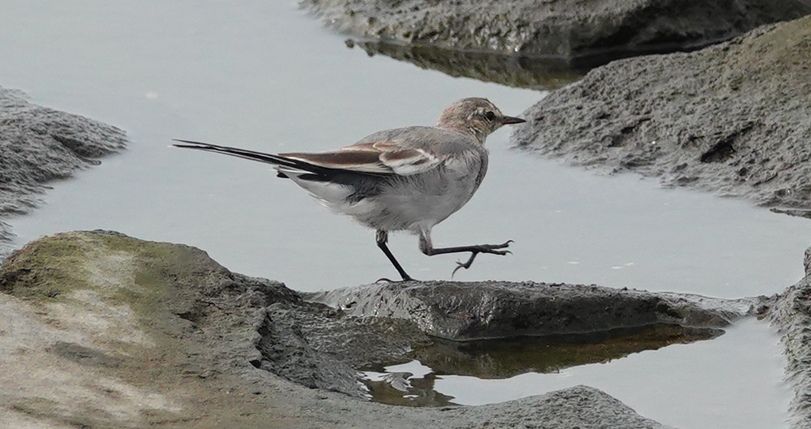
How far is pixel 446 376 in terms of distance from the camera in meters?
6.85

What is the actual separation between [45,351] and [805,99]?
5.32 metres

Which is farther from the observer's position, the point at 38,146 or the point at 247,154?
the point at 38,146

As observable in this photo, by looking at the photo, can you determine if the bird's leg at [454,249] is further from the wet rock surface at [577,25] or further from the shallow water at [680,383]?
the wet rock surface at [577,25]

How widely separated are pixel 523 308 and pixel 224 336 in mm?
1694

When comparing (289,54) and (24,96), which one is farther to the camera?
(289,54)

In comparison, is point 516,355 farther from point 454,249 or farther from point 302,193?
point 302,193

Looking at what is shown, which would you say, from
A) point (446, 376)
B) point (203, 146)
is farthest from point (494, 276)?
point (203, 146)

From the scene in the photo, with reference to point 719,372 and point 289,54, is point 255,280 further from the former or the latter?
point 289,54

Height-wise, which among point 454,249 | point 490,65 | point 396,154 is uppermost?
point 396,154

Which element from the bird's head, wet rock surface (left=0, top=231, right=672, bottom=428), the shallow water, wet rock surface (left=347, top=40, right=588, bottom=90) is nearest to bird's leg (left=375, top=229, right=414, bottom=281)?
the shallow water

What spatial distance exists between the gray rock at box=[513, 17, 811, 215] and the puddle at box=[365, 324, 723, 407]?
2.02m

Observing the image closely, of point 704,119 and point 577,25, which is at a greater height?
point 577,25

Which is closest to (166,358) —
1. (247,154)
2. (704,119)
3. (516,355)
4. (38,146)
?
(247,154)

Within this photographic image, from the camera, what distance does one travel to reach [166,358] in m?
5.54
